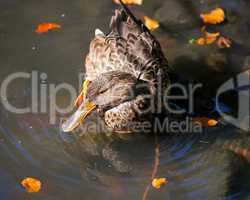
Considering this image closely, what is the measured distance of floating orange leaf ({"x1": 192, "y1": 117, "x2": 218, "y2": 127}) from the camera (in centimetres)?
536

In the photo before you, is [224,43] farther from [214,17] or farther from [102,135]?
[102,135]

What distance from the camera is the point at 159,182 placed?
483cm

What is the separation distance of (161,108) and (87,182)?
1096mm

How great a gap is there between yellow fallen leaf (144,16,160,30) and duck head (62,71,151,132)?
1276 mm

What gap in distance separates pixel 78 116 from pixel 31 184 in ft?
2.52

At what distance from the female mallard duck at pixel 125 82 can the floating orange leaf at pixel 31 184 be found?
58cm

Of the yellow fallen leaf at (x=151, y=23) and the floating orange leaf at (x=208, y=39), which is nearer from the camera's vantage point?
the floating orange leaf at (x=208, y=39)

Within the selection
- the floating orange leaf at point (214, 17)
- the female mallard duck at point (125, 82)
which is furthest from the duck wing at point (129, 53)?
the floating orange leaf at point (214, 17)

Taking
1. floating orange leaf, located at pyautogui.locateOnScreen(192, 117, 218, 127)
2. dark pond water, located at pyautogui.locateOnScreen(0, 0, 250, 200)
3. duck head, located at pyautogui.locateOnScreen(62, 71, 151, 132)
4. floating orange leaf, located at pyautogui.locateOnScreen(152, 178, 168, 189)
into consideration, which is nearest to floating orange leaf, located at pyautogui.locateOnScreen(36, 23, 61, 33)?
dark pond water, located at pyautogui.locateOnScreen(0, 0, 250, 200)

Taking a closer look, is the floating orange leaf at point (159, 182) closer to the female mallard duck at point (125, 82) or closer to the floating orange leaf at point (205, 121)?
the female mallard duck at point (125, 82)

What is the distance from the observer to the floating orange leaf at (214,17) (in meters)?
6.38

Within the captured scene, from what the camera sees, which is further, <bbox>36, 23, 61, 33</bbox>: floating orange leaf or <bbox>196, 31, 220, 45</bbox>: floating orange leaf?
<bbox>36, 23, 61, 33</bbox>: floating orange leaf

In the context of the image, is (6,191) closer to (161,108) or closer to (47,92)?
(47,92)

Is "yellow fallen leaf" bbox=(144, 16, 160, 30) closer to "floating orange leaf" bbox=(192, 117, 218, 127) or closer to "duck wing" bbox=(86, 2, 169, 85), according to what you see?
"duck wing" bbox=(86, 2, 169, 85)
